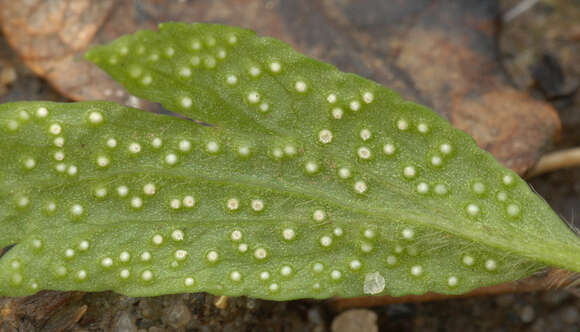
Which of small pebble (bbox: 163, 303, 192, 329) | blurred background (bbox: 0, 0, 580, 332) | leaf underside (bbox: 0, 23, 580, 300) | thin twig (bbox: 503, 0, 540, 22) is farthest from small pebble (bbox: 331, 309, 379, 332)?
thin twig (bbox: 503, 0, 540, 22)

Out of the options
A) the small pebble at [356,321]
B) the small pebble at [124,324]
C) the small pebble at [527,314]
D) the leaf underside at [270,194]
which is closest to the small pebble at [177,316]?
the small pebble at [124,324]

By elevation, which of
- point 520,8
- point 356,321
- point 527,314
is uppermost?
point 520,8

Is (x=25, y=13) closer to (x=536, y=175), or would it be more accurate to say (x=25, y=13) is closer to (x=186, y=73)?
(x=186, y=73)

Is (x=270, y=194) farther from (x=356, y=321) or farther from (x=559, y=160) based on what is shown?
(x=559, y=160)

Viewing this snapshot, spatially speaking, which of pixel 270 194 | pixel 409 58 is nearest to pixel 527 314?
pixel 409 58

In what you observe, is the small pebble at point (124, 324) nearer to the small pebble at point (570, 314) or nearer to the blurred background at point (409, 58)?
the blurred background at point (409, 58)

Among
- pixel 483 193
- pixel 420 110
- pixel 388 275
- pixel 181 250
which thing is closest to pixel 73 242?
pixel 181 250
